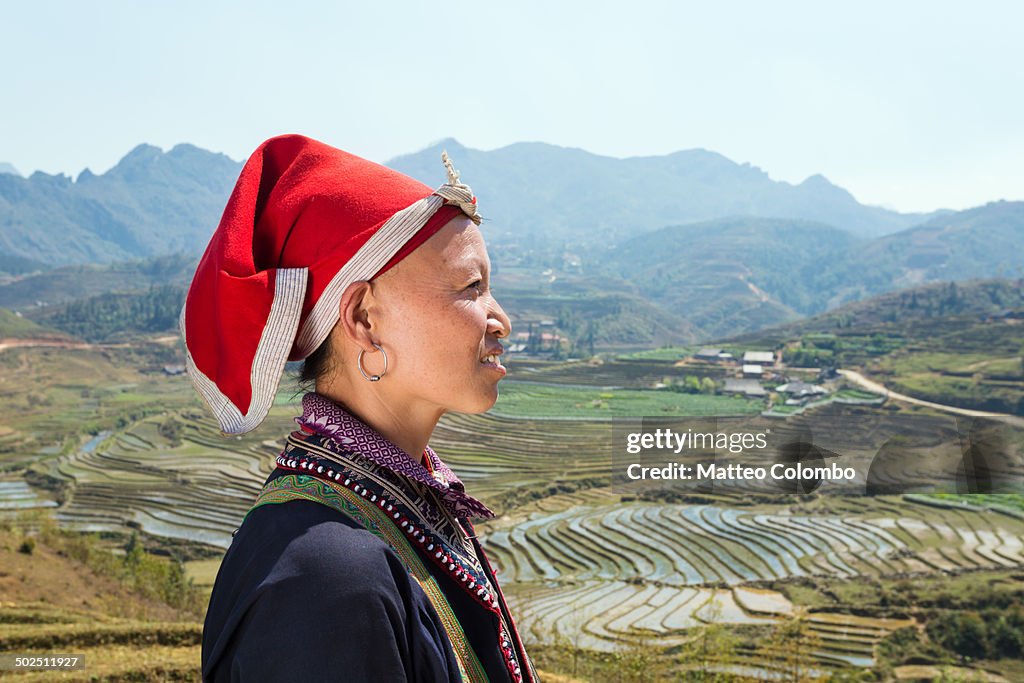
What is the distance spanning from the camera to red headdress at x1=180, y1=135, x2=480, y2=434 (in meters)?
0.77

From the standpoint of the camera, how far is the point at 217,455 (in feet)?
105

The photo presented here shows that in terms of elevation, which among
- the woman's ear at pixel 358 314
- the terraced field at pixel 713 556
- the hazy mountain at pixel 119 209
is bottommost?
the terraced field at pixel 713 556

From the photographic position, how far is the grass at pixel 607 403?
105 ft

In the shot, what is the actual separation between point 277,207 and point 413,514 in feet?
1.11

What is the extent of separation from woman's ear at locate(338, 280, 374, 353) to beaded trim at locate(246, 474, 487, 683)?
0.14m

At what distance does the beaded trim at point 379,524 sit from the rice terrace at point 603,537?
4.60 metres

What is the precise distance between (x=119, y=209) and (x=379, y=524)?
609ft

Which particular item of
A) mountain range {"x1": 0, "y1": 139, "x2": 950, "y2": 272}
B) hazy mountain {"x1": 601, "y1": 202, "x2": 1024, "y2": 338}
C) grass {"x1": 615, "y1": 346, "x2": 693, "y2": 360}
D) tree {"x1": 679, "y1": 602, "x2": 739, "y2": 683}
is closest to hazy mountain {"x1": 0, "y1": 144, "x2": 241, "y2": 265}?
mountain range {"x1": 0, "y1": 139, "x2": 950, "y2": 272}

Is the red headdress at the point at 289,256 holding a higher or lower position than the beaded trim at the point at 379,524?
higher

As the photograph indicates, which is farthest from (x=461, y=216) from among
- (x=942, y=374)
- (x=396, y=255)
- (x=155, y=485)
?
(x=942, y=374)

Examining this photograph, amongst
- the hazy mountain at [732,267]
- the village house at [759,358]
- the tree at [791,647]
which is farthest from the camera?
the hazy mountain at [732,267]

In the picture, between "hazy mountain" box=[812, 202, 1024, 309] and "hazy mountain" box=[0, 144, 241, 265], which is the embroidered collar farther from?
"hazy mountain" box=[0, 144, 241, 265]

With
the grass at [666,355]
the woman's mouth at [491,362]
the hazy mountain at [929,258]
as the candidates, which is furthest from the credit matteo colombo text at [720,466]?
the hazy mountain at [929,258]

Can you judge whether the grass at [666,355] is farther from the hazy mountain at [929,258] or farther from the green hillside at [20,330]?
the hazy mountain at [929,258]
